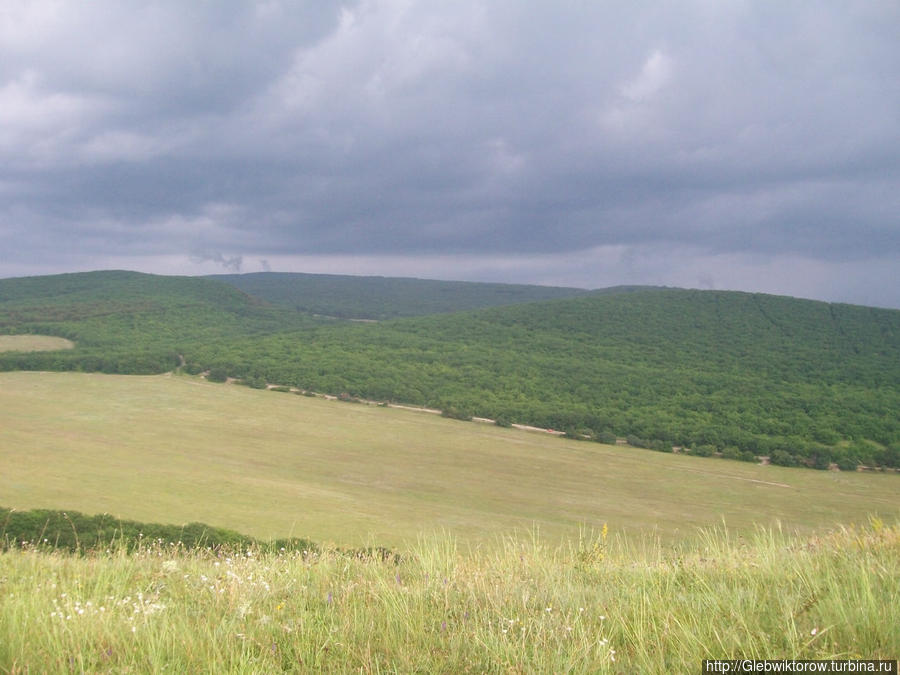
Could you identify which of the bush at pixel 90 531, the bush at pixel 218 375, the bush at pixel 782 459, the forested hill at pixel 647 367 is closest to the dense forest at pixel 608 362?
the bush at pixel 782 459

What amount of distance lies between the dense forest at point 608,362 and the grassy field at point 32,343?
2.69m

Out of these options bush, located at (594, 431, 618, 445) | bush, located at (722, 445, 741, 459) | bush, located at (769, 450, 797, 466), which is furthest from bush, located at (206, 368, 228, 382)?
bush, located at (769, 450, 797, 466)

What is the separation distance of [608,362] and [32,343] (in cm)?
7907

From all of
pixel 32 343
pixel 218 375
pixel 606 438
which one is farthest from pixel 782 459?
pixel 32 343

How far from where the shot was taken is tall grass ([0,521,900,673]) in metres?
2.81

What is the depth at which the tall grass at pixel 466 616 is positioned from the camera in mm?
2809

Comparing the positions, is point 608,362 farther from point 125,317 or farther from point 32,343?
point 125,317

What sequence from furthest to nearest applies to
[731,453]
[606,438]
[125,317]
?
[125,317]
[606,438]
[731,453]

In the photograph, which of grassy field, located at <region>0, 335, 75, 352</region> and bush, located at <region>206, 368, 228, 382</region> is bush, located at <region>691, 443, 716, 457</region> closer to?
bush, located at <region>206, 368, 228, 382</region>

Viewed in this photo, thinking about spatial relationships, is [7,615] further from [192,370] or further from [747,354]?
[747,354]

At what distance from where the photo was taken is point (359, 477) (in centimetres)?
3700

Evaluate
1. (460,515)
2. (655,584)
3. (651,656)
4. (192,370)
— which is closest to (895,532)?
(655,584)

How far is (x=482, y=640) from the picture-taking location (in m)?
2.96

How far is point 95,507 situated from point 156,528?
40.0ft
